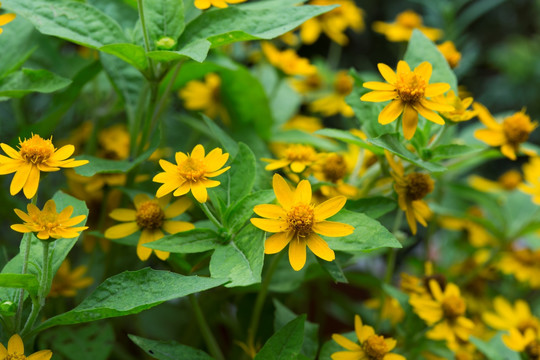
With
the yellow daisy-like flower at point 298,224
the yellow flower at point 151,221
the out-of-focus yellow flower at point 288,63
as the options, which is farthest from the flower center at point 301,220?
the out-of-focus yellow flower at point 288,63

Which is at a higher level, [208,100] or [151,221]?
[151,221]

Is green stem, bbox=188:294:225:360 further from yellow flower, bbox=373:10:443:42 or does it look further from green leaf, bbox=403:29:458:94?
yellow flower, bbox=373:10:443:42

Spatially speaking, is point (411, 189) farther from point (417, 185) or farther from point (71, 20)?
point (71, 20)

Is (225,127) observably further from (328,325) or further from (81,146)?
(328,325)

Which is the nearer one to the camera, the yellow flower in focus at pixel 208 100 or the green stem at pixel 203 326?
the green stem at pixel 203 326

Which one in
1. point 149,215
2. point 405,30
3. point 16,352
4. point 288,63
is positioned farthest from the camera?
point 405,30

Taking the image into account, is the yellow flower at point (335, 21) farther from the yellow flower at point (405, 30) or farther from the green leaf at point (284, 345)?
the green leaf at point (284, 345)

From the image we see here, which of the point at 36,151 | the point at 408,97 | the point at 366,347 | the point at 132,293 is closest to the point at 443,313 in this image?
the point at 366,347
